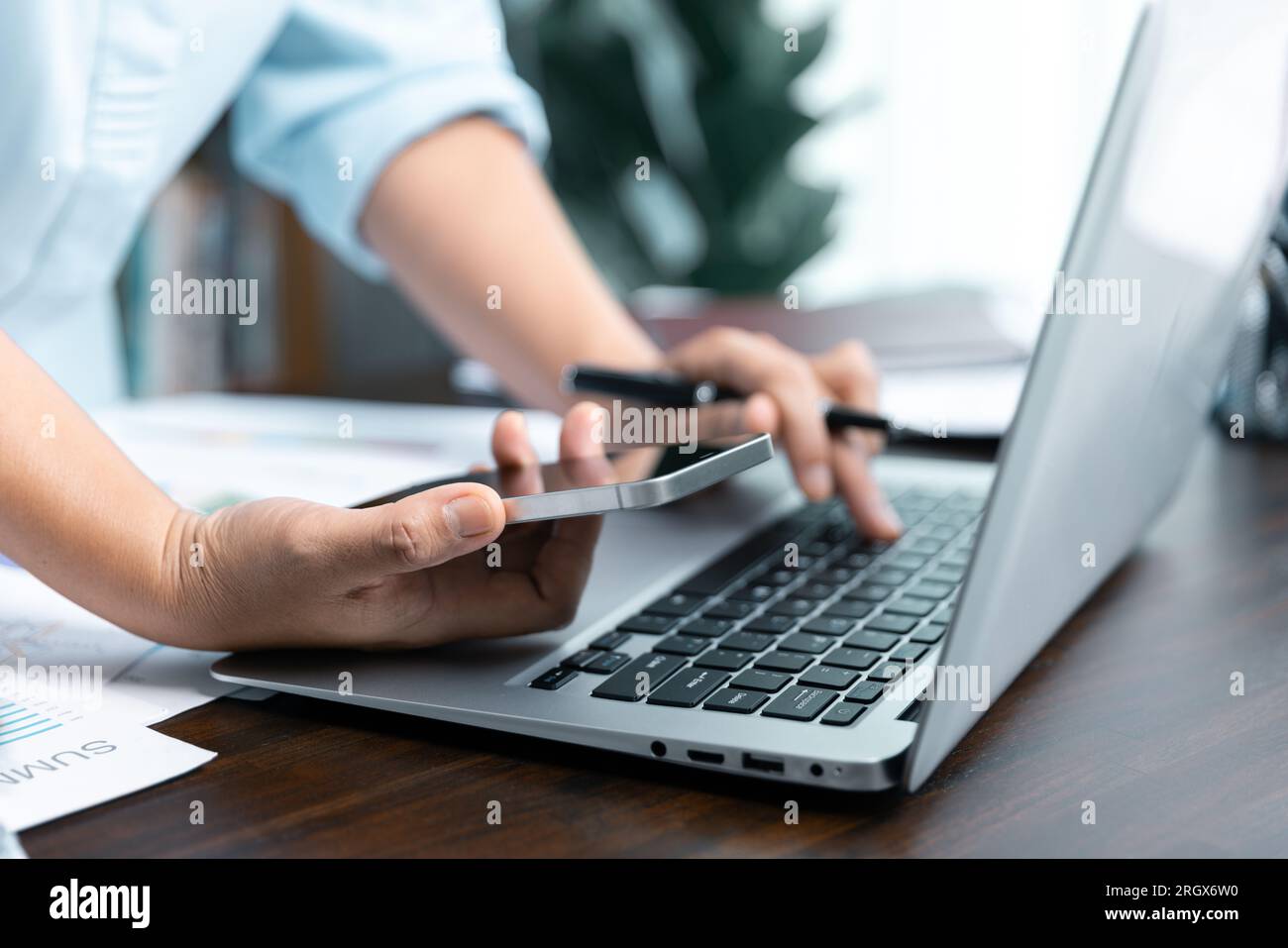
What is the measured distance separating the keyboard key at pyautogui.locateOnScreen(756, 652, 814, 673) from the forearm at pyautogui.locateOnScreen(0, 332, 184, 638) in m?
0.22

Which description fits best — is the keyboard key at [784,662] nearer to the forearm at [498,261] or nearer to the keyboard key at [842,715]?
the keyboard key at [842,715]

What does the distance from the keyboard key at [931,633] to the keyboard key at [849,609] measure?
29mm

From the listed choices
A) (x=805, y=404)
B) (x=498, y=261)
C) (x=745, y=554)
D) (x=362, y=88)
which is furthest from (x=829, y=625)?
(x=362, y=88)

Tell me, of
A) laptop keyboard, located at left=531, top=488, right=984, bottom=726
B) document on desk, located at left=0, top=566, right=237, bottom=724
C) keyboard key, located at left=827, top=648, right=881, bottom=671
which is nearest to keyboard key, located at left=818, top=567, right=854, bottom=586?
laptop keyboard, located at left=531, top=488, right=984, bottom=726

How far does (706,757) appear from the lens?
35 cm

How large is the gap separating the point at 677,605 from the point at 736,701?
0.11 m

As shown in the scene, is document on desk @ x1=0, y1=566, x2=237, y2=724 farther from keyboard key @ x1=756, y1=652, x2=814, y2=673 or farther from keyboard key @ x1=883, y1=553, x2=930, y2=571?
keyboard key @ x1=883, y1=553, x2=930, y2=571

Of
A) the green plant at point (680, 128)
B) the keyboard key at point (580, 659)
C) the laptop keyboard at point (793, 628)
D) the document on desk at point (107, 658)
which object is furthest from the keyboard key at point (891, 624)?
the green plant at point (680, 128)

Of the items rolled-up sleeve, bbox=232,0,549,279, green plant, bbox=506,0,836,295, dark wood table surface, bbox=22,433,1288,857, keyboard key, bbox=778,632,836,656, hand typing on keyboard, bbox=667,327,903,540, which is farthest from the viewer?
green plant, bbox=506,0,836,295

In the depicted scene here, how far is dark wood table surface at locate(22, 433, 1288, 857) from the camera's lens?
324 millimetres

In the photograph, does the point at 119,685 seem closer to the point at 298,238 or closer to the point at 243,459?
the point at 243,459

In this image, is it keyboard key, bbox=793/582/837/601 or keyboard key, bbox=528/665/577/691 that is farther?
keyboard key, bbox=793/582/837/601
